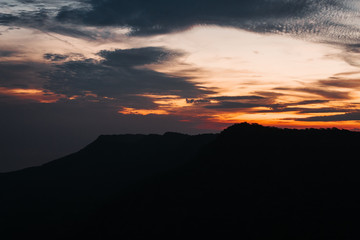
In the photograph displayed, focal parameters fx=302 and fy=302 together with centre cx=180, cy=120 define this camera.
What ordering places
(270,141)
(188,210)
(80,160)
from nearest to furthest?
1. (188,210)
2. (270,141)
3. (80,160)

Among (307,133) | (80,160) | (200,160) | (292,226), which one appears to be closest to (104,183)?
(80,160)

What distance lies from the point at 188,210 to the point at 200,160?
20910 mm

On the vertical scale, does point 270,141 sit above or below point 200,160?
above

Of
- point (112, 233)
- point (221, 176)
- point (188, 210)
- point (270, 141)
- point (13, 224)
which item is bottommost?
point (13, 224)

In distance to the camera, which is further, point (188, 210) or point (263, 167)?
point (263, 167)

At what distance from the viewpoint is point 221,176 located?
67.9 metres

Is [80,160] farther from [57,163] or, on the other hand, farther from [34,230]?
[34,230]

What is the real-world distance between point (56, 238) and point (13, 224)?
31702 mm

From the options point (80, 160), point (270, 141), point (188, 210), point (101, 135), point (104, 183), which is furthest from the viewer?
point (101, 135)

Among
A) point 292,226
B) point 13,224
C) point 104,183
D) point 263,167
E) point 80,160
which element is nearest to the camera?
point 292,226

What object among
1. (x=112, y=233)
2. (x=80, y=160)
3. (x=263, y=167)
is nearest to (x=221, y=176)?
(x=263, y=167)

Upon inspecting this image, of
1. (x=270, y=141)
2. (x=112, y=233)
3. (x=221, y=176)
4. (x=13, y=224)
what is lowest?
(x=13, y=224)

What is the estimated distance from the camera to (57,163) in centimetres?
15875

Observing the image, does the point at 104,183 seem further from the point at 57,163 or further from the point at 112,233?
the point at 112,233
